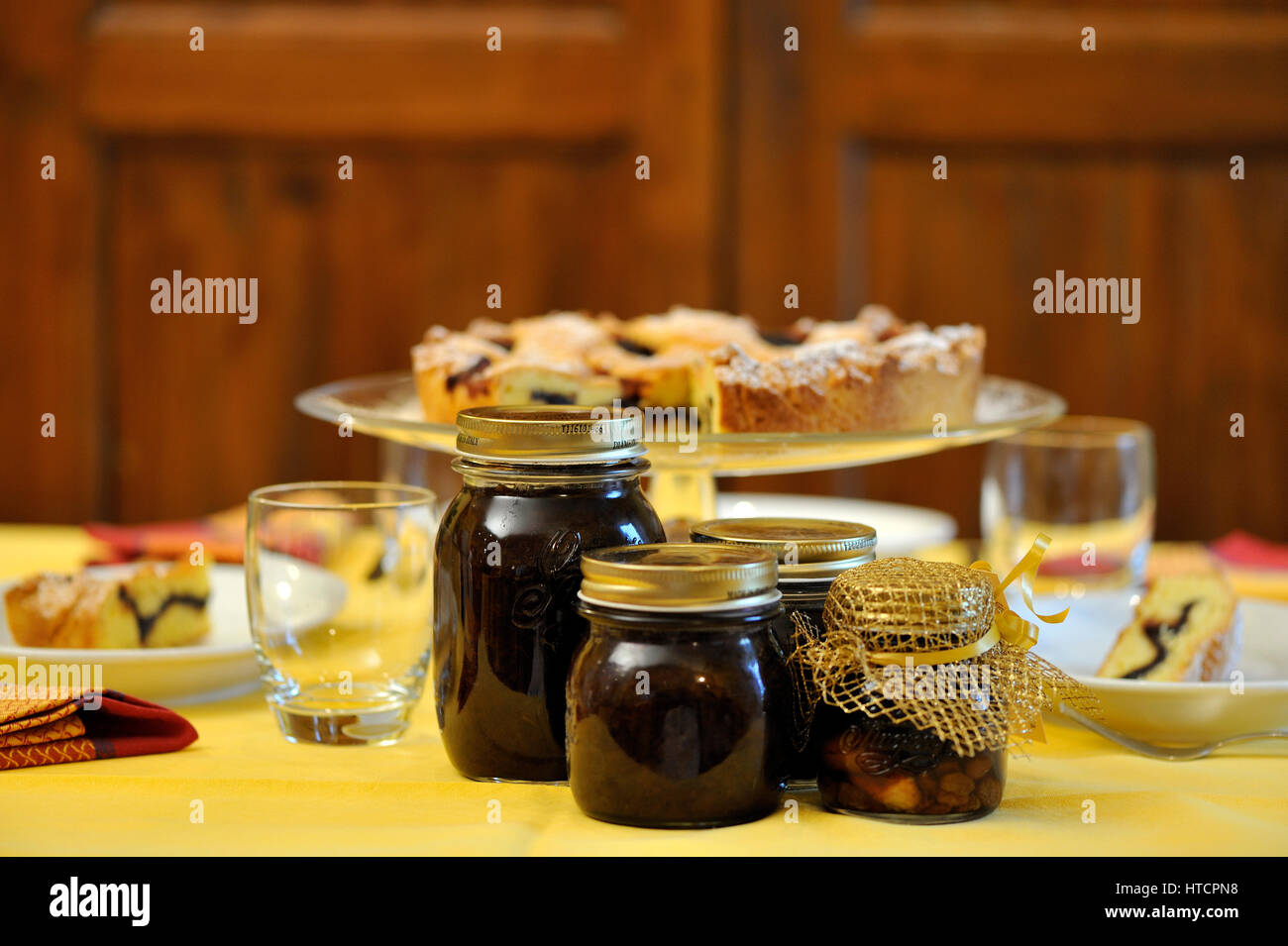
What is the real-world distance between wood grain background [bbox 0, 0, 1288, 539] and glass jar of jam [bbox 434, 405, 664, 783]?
5.18 feet

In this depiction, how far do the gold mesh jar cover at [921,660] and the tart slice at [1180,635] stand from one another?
8.4 inches

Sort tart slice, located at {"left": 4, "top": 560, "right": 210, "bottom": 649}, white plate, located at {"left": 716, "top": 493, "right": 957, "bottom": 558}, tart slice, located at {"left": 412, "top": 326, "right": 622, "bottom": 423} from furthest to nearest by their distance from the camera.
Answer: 1. white plate, located at {"left": 716, "top": 493, "right": 957, "bottom": 558}
2. tart slice, located at {"left": 412, "top": 326, "right": 622, "bottom": 423}
3. tart slice, located at {"left": 4, "top": 560, "right": 210, "bottom": 649}

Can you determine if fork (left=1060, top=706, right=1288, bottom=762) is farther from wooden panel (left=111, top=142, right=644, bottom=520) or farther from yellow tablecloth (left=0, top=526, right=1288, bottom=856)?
wooden panel (left=111, top=142, right=644, bottom=520)

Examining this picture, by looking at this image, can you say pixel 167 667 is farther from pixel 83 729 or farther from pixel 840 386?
pixel 840 386

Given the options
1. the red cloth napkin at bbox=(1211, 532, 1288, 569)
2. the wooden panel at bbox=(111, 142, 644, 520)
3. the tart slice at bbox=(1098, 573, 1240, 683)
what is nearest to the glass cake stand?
the tart slice at bbox=(1098, 573, 1240, 683)

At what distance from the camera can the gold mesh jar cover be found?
2.17 feet

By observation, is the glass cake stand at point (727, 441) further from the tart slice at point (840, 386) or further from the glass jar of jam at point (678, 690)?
the glass jar of jam at point (678, 690)

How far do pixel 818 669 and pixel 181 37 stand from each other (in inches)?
76.3
